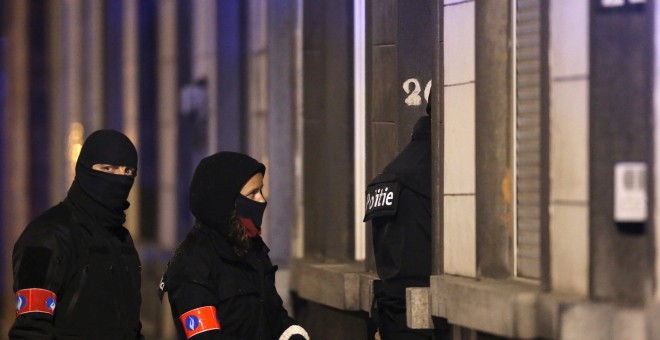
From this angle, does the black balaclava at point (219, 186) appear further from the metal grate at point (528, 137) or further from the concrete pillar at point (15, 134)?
the concrete pillar at point (15, 134)

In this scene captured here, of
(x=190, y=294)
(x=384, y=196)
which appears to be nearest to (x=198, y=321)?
(x=190, y=294)

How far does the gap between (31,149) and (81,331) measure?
2088 cm

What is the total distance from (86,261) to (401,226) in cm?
159

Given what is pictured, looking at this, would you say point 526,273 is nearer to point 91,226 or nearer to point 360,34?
point 91,226

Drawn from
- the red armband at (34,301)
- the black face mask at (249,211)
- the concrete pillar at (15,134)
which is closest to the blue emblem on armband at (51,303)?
the red armband at (34,301)

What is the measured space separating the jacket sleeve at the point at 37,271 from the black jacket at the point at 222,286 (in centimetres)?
56

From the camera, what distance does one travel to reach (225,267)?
759 cm

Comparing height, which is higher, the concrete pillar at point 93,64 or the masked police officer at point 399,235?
the concrete pillar at point 93,64

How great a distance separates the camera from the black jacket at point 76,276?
7.81m

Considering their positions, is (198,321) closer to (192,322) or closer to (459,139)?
(192,322)

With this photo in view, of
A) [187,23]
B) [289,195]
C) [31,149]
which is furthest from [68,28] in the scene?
[289,195]

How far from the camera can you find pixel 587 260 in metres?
7.34

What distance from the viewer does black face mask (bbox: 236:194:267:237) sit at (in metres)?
7.73

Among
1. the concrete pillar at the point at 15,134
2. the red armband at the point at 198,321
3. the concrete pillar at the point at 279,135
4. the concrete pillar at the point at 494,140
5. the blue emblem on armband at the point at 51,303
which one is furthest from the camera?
the concrete pillar at the point at 15,134
